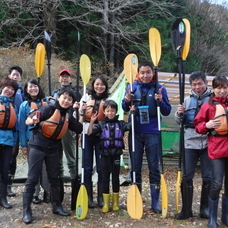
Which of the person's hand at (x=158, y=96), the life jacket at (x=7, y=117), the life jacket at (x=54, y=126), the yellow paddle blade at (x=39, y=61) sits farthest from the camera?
the yellow paddle blade at (x=39, y=61)

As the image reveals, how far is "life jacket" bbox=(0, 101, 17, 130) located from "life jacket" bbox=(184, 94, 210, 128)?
7.33ft

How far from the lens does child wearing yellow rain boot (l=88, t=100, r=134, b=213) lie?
11.3 feet

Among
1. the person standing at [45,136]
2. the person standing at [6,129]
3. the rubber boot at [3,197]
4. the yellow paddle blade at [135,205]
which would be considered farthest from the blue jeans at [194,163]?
the rubber boot at [3,197]

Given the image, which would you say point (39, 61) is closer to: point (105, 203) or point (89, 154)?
point (89, 154)

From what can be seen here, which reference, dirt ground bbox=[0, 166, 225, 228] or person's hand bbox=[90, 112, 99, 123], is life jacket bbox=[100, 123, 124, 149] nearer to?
person's hand bbox=[90, 112, 99, 123]

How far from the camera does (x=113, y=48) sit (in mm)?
15047

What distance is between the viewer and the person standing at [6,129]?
356 cm

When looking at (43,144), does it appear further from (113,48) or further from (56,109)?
(113,48)

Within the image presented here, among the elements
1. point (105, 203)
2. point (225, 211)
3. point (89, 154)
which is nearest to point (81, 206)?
point (105, 203)

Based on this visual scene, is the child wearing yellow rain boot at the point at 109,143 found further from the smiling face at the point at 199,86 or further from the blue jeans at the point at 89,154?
the smiling face at the point at 199,86

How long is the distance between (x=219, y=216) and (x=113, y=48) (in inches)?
496

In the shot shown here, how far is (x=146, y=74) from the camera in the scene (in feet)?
11.6

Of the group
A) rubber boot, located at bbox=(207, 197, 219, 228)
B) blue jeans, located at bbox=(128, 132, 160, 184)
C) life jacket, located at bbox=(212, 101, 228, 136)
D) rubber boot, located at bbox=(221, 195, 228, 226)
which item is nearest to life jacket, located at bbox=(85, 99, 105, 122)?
blue jeans, located at bbox=(128, 132, 160, 184)

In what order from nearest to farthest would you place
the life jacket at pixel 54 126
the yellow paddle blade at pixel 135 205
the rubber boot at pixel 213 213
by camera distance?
the rubber boot at pixel 213 213 → the life jacket at pixel 54 126 → the yellow paddle blade at pixel 135 205
